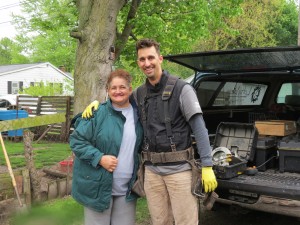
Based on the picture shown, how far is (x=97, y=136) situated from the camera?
3.02 meters

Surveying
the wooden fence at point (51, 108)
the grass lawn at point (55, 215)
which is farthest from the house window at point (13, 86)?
the grass lawn at point (55, 215)

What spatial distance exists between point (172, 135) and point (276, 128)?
7.06ft

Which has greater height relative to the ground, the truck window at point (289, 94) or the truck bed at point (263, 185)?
the truck window at point (289, 94)

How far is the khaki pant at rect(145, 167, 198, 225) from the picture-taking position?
3.07 meters

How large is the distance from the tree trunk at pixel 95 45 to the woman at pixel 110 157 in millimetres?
2688

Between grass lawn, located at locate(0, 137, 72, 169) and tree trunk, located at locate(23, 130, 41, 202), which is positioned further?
grass lawn, located at locate(0, 137, 72, 169)

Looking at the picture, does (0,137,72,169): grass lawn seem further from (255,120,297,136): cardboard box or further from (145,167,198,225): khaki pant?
(145,167,198,225): khaki pant

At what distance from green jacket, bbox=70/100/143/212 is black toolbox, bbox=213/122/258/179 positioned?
150cm

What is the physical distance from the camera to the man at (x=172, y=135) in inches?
119

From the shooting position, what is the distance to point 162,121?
304 cm

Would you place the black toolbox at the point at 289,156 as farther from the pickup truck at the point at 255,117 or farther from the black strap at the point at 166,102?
the black strap at the point at 166,102

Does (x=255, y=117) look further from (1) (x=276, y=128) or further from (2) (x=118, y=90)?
(2) (x=118, y=90)

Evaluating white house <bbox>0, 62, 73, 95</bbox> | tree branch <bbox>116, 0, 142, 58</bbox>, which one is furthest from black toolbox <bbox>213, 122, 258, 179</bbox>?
white house <bbox>0, 62, 73, 95</bbox>

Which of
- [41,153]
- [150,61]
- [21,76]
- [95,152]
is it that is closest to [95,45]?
[150,61]
